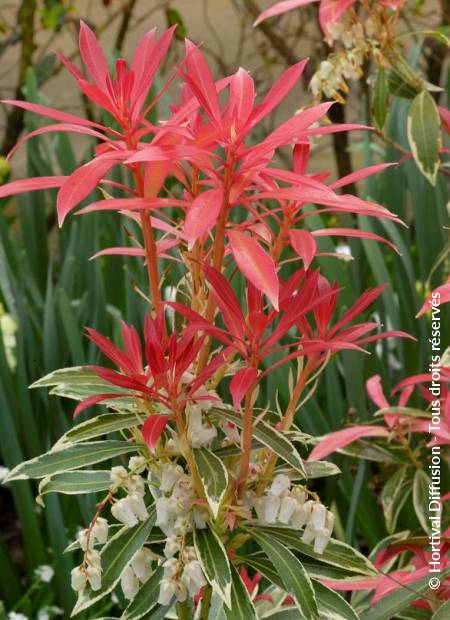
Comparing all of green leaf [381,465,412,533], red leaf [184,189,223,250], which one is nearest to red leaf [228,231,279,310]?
red leaf [184,189,223,250]

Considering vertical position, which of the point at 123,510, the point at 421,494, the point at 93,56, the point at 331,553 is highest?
the point at 93,56

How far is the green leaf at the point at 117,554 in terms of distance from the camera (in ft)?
2.73

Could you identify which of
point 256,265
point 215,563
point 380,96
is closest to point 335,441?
point 215,563

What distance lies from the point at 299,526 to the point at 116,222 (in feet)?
3.95

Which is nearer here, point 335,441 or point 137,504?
point 137,504

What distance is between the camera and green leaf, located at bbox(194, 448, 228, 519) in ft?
2.56

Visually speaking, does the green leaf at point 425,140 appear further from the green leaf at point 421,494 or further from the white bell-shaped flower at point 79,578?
the white bell-shaped flower at point 79,578

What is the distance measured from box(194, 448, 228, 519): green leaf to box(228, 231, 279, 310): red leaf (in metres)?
0.18

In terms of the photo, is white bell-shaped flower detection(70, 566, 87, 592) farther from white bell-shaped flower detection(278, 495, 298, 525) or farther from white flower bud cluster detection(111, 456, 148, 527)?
white bell-shaped flower detection(278, 495, 298, 525)

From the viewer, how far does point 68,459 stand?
0.86m

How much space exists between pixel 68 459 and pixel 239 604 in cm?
18

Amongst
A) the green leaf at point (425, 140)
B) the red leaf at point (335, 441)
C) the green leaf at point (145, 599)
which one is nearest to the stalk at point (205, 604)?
the green leaf at point (145, 599)

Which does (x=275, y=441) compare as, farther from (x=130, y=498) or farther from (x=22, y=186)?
(x=22, y=186)

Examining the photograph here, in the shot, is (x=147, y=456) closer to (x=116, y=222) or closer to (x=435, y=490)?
(x=435, y=490)
